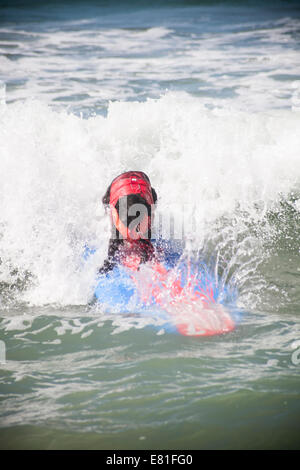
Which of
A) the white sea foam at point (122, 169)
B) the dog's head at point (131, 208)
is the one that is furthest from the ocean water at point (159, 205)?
the dog's head at point (131, 208)

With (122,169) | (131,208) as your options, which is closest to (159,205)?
(122,169)

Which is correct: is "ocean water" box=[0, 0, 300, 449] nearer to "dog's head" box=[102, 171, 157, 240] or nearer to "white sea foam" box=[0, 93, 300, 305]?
"white sea foam" box=[0, 93, 300, 305]

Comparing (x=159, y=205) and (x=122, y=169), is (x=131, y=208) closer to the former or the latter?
(x=159, y=205)

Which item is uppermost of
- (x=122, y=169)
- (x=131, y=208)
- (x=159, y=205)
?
(x=122, y=169)

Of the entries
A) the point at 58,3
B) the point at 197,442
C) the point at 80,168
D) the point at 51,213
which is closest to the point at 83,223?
the point at 51,213

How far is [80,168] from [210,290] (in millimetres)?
4356

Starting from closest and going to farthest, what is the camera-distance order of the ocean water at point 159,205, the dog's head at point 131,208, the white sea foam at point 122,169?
the ocean water at point 159,205 → the dog's head at point 131,208 → the white sea foam at point 122,169

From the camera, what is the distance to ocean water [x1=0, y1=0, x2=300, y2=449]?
258 cm

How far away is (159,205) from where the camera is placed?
25.1 ft

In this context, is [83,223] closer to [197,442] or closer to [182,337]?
[182,337]

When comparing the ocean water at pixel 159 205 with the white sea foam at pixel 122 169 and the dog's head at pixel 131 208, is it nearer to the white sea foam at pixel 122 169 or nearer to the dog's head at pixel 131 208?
the white sea foam at pixel 122 169

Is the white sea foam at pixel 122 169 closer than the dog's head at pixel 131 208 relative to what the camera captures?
No

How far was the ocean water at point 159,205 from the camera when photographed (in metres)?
2.58

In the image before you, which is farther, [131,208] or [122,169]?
[122,169]
